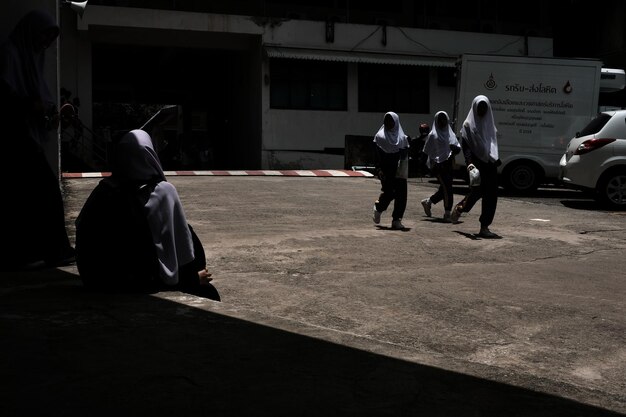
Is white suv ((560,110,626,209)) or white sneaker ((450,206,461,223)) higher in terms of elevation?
white suv ((560,110,626,209))

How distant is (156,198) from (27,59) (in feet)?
6.69

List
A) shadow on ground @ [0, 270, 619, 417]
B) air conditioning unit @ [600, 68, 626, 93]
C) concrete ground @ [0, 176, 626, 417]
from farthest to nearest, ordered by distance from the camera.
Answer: air conditioning unit @ [600, 68, 626, 93] < concrete ground @ [0, 176, 626, 417] < shadow on ground @ [0, 270, 619, 417]

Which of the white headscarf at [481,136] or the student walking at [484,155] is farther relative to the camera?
the white headscarf at [481,136]

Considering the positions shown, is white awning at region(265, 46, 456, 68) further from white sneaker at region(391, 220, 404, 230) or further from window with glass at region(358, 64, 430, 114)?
white sneaker at region(391, 220, 404, 230)

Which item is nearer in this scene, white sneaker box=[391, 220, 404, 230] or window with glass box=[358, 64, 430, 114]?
white sneaker box=[391, 220, 404, 230]

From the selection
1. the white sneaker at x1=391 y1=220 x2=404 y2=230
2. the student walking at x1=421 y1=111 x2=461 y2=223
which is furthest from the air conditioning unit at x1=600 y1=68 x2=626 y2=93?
the white sneaker at x1=391 y1=220 x2=404 y2=230

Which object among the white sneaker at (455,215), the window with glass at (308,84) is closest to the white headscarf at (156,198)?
the white sneaker at (455,215)

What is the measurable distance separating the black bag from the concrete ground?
145 mm

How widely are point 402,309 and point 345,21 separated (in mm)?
22912

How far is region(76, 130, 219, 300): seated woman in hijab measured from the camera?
4148 millimetres


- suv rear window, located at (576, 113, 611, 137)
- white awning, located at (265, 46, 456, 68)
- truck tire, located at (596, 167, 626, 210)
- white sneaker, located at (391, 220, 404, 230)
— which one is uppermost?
white awning, located at (265, 46, 456, 68)

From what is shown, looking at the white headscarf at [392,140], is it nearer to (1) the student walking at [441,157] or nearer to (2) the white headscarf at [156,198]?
(1) the student walking at [441,157]

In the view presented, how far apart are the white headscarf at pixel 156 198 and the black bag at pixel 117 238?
41 mm

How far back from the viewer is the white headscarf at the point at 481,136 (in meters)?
9.18
